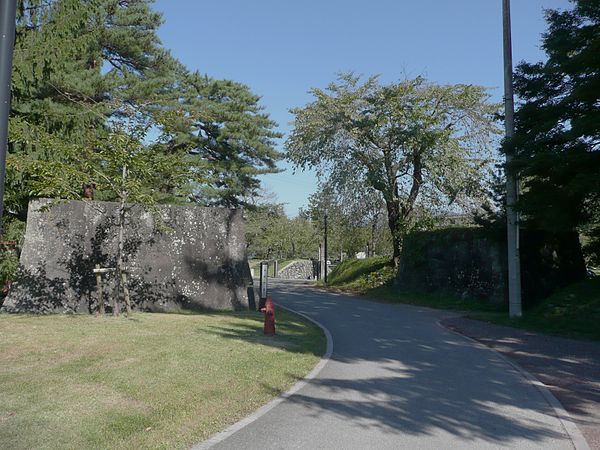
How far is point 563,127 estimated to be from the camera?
15.2m

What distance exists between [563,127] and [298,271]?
4309 cm

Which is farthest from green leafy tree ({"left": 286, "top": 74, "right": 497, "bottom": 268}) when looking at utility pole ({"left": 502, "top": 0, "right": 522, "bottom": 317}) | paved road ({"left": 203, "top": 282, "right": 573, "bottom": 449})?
paved road ({"left": 203, "top": 282, "right": 573, "bottom": 449})

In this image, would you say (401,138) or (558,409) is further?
(401,138)

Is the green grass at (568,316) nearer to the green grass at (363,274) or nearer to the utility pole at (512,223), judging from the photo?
the utility pole at (512,223)

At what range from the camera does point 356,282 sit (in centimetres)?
3309

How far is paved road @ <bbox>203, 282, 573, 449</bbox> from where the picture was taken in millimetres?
5371

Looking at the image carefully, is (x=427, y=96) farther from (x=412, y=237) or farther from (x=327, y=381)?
(x=327, y=381)

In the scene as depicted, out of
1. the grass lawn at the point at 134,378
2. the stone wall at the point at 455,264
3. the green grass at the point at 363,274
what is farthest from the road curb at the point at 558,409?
the green grass at the point at 363,274

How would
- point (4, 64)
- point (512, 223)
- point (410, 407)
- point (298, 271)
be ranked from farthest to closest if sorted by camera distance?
1. point (298, 271)
2. point (512, 223)
3. point (410, 407)
4. point (4, 64)

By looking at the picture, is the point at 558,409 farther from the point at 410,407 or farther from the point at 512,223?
the point at 512,223

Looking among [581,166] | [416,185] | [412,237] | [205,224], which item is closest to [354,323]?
[205,224]

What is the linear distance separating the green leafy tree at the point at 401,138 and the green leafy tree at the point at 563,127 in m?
9.30

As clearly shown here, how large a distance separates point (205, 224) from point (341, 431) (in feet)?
42.3

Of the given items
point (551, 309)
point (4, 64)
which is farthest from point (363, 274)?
point (4, 64)
